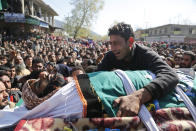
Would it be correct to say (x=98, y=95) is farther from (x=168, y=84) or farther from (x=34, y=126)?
(x=168, y=84)

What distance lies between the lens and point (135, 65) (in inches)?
72.3

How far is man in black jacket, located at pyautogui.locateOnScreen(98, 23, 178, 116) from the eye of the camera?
122cm

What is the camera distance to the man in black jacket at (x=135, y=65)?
1.22 meters

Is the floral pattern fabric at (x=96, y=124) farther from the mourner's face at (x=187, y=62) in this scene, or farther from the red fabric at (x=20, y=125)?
the mourner's face at (x=187, y=62)

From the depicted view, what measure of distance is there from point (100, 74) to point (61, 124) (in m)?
0.52

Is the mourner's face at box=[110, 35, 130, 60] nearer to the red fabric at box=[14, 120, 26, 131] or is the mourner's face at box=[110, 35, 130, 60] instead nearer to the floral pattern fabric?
the floral pattern fabric

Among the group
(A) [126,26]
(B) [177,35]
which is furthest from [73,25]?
(A) [126,26]

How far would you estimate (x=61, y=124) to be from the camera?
3.80 ft

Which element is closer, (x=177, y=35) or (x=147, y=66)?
(x=147, y=66)

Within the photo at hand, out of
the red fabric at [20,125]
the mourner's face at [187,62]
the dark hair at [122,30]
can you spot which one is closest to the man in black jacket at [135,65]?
the dark hair at [122,30]

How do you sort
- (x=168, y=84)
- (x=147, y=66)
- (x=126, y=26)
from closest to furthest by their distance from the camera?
(x=168, y=84), (x=147, y=66), (x=126, y=26)

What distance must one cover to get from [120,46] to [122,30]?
0.18 meters

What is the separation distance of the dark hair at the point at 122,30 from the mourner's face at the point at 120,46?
0.04 meters

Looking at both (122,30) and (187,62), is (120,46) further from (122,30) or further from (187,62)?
(187,62)
